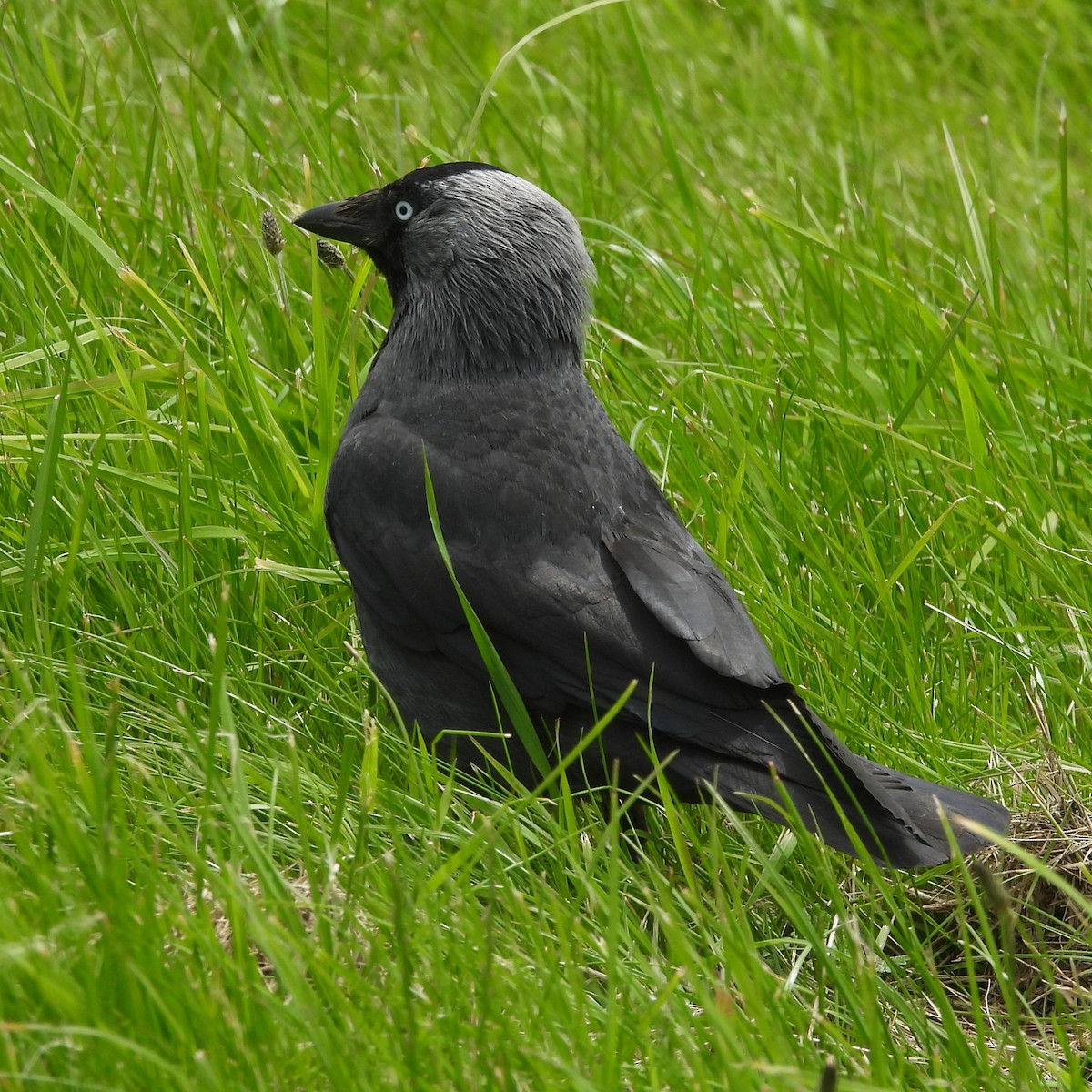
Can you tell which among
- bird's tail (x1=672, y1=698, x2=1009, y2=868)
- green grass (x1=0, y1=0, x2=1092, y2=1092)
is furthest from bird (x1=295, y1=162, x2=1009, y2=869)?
green grass (x1=0, y1=0, x2=1092, y2=1092)

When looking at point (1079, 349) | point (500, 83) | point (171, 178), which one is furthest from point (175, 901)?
point (500, 83)

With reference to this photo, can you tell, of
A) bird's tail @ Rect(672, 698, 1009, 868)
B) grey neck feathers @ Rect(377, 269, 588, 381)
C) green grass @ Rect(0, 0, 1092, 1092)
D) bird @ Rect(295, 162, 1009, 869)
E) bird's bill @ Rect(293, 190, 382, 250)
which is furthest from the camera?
bird's bill @ Rect(293, 190, 382, 250)

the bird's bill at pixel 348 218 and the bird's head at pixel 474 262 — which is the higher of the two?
the bird's bill at pixel 348 218

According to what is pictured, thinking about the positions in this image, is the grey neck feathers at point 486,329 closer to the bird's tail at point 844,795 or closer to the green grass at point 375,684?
the green grass at point 375,684

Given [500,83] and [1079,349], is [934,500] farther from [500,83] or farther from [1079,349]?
[500,83]

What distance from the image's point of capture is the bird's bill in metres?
3.51

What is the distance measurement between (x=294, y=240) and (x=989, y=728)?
2.30 meters

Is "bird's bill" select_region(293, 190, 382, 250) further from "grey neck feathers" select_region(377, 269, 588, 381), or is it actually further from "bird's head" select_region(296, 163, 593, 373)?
"grey neck feathers" select_region(377, 269, 588, 381)

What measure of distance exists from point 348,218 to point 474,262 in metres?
0.34

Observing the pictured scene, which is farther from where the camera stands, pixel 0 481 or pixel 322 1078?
pixel 0 481

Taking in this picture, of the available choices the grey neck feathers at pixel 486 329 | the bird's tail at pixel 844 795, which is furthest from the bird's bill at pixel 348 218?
the bird's tail at pixel 844 795

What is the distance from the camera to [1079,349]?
161 inches

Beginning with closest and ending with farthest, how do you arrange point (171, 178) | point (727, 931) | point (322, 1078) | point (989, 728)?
point (322, 1078) → point (727, 931) → point (989, 728) → point (171, 178)

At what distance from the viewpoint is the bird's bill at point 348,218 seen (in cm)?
351
